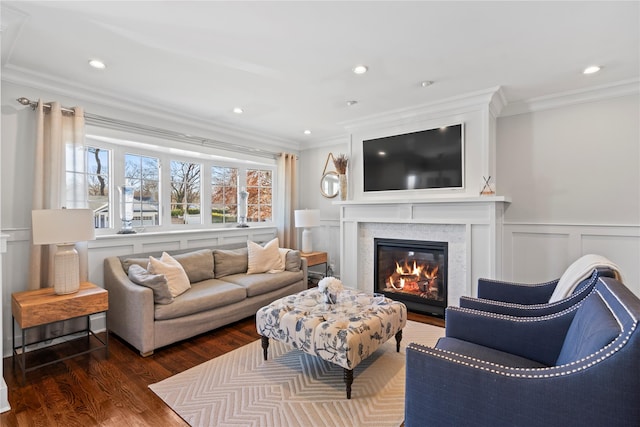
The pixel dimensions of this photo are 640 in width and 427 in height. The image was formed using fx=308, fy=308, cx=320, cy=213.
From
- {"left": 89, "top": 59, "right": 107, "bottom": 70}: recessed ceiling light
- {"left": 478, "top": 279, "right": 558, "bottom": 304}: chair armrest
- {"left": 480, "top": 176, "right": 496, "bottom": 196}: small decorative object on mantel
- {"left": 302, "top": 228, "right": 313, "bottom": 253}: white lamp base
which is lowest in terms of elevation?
{"left": 478, "top": 279, "right": 558, "bottom": 304}: chair armrest

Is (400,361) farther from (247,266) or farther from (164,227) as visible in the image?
(164,227)

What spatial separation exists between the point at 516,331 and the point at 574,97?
2.78 meters

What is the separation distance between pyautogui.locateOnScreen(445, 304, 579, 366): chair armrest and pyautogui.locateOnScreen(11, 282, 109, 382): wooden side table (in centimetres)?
275

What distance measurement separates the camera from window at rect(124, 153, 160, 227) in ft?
11.9

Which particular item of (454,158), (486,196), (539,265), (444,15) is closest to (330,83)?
(444,15)

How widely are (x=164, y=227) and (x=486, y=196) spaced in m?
3.79

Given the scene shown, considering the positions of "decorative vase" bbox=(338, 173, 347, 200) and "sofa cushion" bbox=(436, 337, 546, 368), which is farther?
"decorative vase" bbox=(338, 173, 347, 200)

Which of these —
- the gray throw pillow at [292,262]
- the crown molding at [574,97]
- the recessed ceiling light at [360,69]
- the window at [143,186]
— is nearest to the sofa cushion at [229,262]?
the gray throw pillow at [292,262]

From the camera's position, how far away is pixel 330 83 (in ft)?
9.69

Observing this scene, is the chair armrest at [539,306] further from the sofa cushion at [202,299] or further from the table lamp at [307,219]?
the table lamp at [307,219]

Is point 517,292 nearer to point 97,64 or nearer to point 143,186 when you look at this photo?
point 97,64

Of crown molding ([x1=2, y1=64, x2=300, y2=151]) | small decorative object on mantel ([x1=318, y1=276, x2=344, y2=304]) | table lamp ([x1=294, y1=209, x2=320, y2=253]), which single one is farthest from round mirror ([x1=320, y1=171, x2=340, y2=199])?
small decorative object on mantel ([x1=318, y1=276, x2=344, y2=304])

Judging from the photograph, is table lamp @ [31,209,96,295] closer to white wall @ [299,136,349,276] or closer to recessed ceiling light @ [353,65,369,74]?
recessed ceiling light @ [353,65,369,74]

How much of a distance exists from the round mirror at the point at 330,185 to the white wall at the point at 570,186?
236 centimetres
